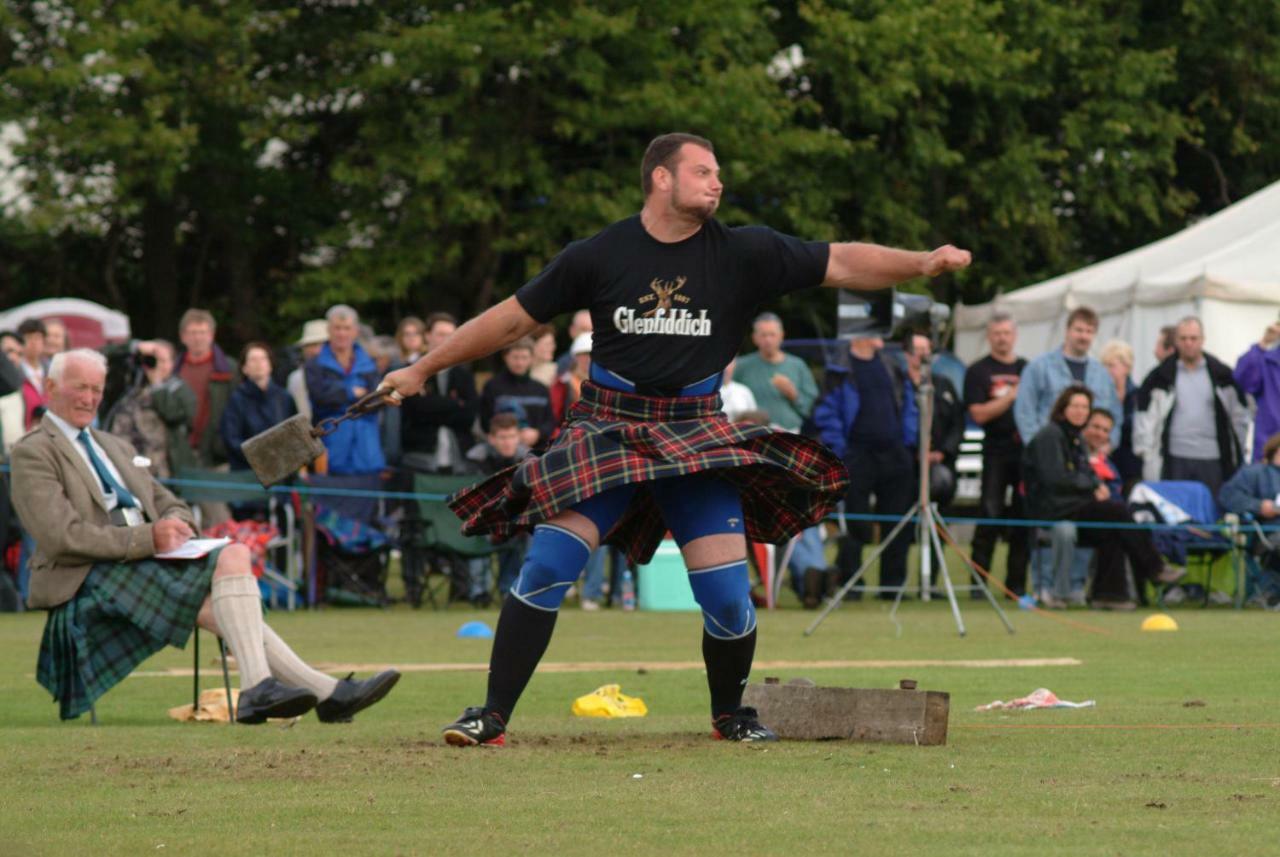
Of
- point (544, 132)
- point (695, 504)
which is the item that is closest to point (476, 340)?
point (695, 504)

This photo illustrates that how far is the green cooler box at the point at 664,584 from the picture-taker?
15.8 meters

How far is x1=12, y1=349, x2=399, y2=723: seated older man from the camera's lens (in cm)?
806

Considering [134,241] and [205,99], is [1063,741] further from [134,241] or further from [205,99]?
[134,241]

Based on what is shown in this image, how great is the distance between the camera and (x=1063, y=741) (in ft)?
22.5

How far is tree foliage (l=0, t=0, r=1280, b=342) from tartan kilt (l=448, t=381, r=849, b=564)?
1792 centimetres

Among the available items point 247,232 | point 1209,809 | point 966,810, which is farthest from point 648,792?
point 247,232

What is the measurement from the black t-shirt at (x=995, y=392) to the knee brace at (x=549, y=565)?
9972mm

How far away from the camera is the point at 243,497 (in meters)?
15.5

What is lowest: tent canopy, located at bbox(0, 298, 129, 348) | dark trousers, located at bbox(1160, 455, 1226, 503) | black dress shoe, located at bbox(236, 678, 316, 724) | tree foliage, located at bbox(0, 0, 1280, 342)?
black dress shoe, located at bbox(236, 678, 316, 724)

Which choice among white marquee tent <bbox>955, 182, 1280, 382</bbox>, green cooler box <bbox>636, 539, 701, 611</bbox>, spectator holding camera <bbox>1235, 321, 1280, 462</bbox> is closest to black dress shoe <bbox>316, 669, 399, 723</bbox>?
green cooler box <bbox>636, 539, 701, 611</bbox>

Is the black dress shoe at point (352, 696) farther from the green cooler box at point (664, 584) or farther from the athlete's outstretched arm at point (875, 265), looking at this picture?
the green cooler box at point (664, 584)

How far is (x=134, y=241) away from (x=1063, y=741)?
929 inches

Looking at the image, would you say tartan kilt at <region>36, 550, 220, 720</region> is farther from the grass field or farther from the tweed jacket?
the grass field

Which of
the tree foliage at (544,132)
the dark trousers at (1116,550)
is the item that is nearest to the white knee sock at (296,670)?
the dark trousers at (1116,550)
